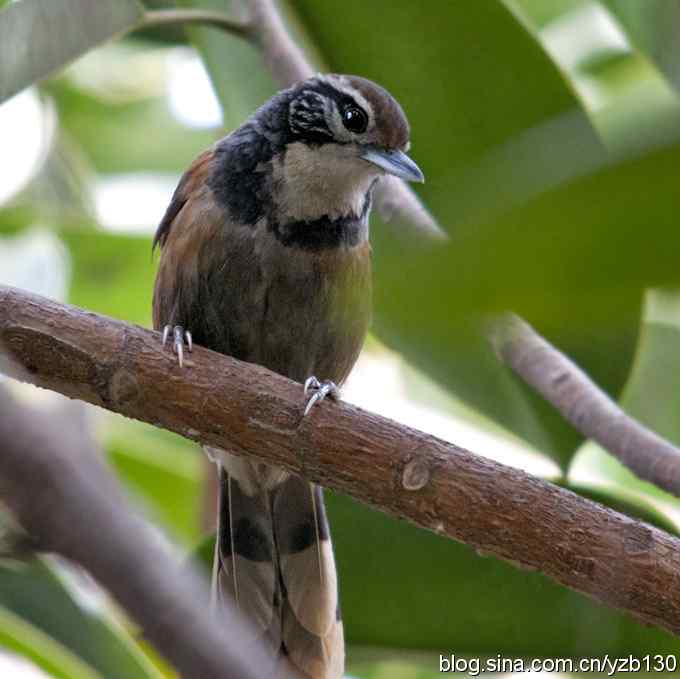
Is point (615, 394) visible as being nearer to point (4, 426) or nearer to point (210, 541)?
point (210, 541)

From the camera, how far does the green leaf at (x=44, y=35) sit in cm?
260

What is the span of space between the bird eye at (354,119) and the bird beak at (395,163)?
75 mm

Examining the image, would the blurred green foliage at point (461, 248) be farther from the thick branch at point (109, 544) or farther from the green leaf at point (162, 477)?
the thick branch at point (109, 544)

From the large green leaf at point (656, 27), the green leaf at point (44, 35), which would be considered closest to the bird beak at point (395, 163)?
the large green leaf at point (656, 27)

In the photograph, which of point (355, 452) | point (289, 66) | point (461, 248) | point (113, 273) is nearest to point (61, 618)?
point (355, 452)

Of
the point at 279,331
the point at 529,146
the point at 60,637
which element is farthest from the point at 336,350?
the point at 529,146

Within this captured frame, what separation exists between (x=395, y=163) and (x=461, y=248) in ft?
8.06

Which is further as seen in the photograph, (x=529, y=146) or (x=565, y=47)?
(x=565, y=47)

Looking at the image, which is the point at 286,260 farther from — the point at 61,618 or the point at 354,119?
the point at 61,618

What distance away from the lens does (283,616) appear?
312 centimetres

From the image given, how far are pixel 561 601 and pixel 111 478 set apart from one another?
1784mm

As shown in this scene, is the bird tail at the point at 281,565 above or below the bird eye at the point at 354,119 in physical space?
below

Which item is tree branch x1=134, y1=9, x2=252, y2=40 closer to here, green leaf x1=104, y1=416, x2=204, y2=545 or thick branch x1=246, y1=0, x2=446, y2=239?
thick branch x1=246, y1=0, x2=446, y2=239

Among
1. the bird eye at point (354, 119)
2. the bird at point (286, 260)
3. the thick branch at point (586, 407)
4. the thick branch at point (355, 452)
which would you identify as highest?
the bird eye at point (354, 119)
